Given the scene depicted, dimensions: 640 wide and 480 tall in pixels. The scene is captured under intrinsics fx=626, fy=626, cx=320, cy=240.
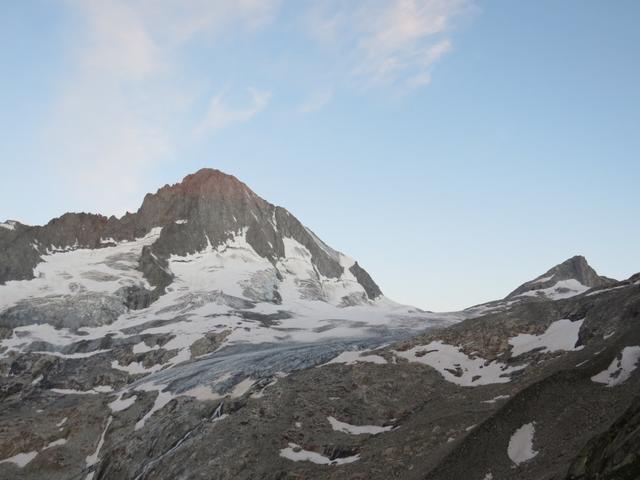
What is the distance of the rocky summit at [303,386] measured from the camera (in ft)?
121

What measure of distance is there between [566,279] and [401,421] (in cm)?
11494

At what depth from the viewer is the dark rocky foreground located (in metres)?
34.6

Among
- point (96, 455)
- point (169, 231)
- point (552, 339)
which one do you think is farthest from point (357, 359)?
point (169, 231)

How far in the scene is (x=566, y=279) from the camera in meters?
152

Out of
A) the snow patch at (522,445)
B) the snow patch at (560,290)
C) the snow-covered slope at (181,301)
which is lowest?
the snow patch at (522,445)

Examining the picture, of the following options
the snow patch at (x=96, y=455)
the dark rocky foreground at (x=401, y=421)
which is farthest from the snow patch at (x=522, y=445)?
the snow patch at (x=96, y=455)

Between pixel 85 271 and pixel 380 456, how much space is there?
128 m

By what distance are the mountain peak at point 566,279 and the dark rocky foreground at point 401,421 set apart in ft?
271

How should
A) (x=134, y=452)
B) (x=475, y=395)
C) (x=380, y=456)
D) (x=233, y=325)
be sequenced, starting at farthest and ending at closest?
(x=233, y=325)
(x=134, y=452)
(x=475, y=395)
(x=380, y=456)

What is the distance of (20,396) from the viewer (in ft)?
303

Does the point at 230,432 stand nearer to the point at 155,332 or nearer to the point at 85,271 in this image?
the point at 155,332

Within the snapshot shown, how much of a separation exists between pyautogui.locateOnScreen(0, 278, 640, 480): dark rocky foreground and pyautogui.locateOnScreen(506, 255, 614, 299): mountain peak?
82747 mm

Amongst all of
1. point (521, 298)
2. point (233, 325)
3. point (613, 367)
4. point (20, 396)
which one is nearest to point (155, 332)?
point (233, 325)

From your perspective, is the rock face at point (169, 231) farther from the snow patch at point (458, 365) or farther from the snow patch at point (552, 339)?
the snow patch at point (552, 339)
